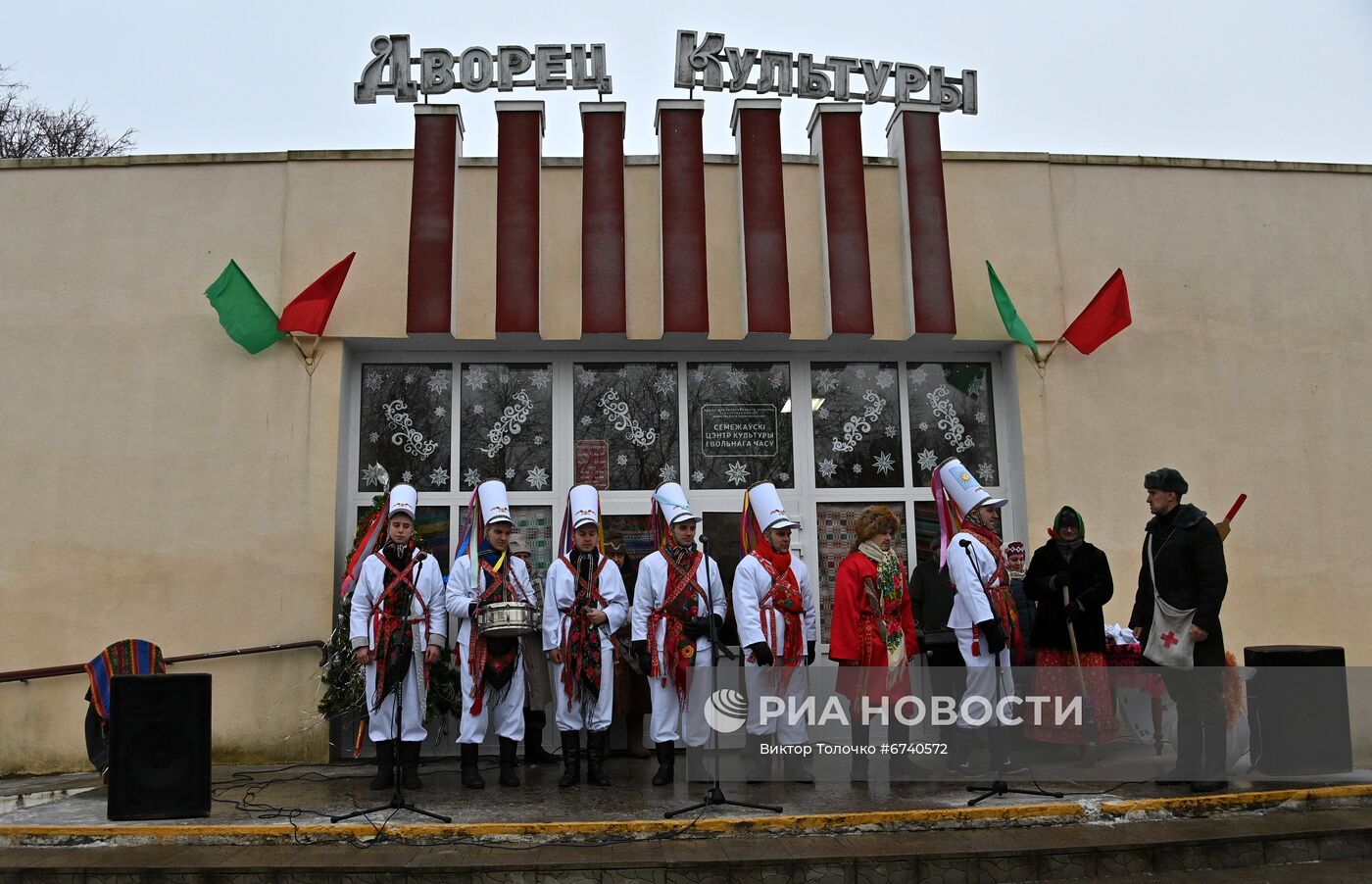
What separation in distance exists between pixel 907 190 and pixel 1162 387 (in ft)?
9.74

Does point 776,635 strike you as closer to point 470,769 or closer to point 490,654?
point 490,654

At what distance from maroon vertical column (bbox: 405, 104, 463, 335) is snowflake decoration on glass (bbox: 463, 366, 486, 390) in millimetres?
696

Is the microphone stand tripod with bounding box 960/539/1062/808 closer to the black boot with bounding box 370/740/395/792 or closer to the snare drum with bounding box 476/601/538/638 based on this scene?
the snare drum with bounding box 476/601/538/638

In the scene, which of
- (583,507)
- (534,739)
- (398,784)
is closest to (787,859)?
(398,784)

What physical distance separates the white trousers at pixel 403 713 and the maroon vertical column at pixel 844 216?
15.4ft

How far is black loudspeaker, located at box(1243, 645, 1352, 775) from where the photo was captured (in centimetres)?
780

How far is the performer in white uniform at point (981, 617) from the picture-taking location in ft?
25.1

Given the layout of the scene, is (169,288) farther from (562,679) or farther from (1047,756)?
(1047,756)

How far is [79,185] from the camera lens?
32.9 feet

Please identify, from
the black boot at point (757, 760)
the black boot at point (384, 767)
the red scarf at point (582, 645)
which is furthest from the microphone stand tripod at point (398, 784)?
the black boot at point (757, 760)

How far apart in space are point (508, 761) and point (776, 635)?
2.17 m

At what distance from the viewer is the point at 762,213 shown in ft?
33.1

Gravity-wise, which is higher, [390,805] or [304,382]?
[304,382]

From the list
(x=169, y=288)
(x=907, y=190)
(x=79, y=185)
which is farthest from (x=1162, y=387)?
(x=79, y=185)
